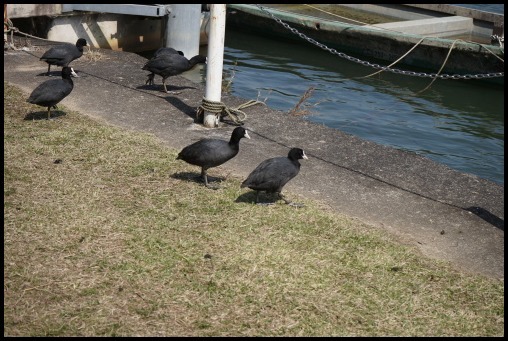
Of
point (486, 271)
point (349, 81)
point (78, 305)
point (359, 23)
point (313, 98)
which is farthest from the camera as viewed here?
point (359, 23)

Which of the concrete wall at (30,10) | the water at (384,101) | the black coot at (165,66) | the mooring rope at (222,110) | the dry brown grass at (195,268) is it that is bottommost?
the water at (384,101)

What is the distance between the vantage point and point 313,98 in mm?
17875

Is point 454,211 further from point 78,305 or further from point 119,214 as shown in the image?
point 78,305

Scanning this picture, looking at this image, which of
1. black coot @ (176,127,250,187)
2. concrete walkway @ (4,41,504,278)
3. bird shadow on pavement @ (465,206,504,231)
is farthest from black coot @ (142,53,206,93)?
bird shadow on pavement @ (465,206,504,231)

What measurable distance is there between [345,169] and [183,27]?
29.0 feet

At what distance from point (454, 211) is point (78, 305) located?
4467mm

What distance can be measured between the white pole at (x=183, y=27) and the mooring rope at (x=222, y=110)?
6.12 meters

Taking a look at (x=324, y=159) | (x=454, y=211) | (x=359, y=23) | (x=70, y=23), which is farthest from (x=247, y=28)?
(x=454, y=211)

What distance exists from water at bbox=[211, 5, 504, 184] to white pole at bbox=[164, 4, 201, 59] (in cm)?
122

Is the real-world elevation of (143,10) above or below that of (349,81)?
above

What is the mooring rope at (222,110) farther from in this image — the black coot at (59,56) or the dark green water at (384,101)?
the black coot at (59,56)

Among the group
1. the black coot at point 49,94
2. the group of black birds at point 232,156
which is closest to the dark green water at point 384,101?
the black coot at point 49,94

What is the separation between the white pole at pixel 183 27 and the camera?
17.1m

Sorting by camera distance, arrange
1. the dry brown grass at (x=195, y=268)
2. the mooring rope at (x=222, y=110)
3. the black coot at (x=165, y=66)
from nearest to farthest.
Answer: the dry brown grass at (x=195, y=268)
the mooring rope at (x=222, y=110)
the black coot at (x=165, y=66)
